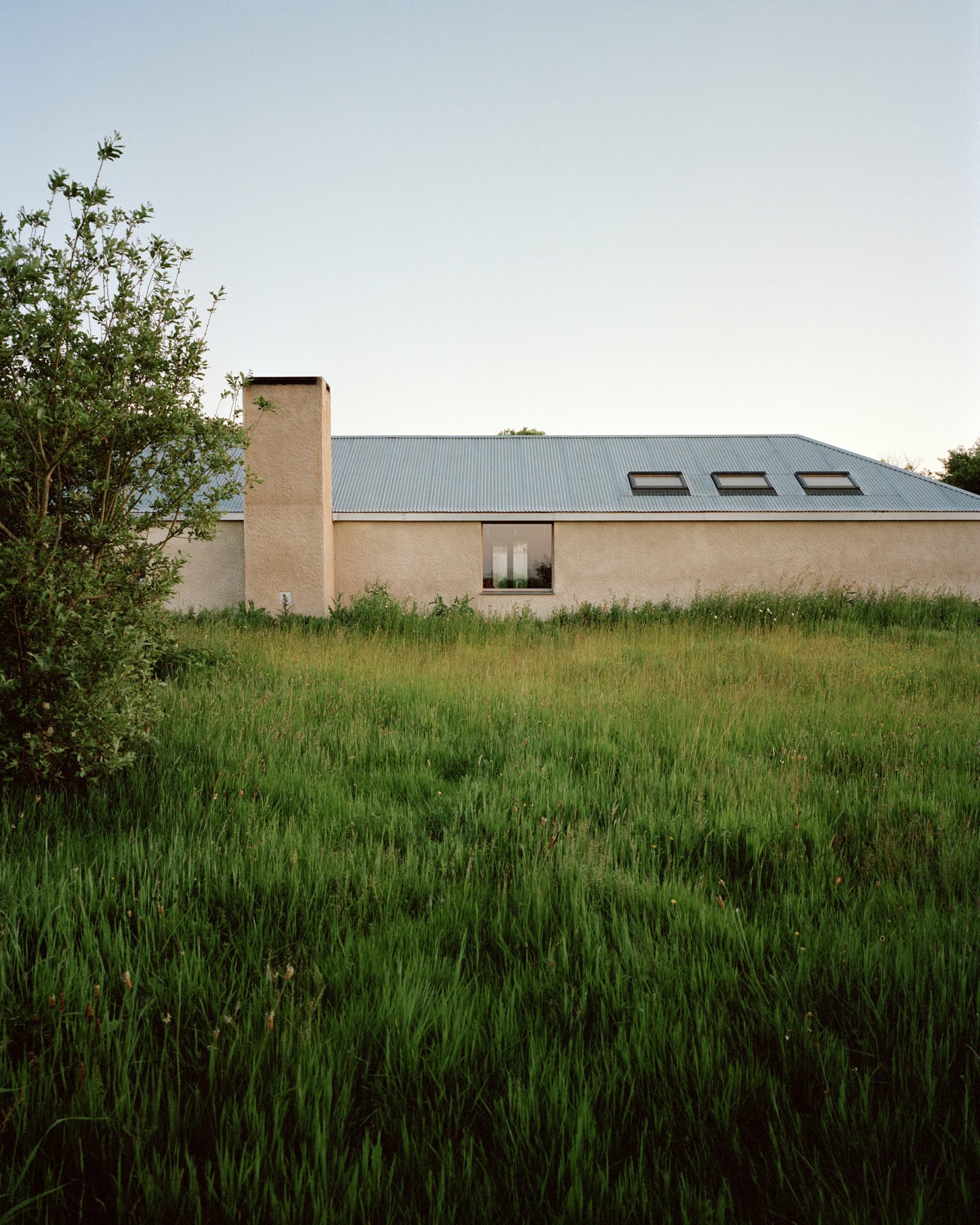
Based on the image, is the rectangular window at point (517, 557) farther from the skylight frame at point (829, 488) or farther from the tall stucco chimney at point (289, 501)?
the skylight frame at point (829, 488)

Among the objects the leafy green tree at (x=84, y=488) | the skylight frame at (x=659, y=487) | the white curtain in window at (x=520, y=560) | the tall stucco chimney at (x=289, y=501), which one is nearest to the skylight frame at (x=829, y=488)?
the skylight frame at (x=659, y=487)

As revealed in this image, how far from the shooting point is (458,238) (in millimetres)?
12773

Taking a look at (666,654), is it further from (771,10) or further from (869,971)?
(771,10)

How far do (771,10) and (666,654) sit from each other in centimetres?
980

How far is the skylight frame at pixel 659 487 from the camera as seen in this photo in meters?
14.7

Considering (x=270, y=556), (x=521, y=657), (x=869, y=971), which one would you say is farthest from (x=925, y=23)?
(x=270, y=556)

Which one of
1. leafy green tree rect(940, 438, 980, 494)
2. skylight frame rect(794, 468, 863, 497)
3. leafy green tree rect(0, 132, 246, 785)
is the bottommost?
leafy green tree rect(0, 132, 246, 785)

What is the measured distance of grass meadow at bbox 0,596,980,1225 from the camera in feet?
4.21

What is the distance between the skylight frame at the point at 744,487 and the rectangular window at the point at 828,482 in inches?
33.6

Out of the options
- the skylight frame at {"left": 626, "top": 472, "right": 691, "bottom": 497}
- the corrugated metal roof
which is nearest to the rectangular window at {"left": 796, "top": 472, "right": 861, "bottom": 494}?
the corrugated metal roof

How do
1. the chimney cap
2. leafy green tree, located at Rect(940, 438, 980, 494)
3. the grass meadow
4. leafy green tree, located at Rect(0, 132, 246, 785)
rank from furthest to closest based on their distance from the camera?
leafy green tree, located at Rect(940, 438, 980, 494) → the chimney cap → leafy green tree, located at Rect(0, 132, 246, 785) → the grass meadow

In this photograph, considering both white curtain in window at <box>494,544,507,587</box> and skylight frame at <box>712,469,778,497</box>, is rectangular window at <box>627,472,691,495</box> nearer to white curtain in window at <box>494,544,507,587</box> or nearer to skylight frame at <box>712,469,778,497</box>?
skylight frame at <box>712,469,778,497</box>

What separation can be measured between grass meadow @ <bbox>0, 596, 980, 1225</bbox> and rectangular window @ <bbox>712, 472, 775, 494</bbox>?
38.1 feet

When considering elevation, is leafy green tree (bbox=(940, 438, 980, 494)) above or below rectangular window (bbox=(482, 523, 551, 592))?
above
